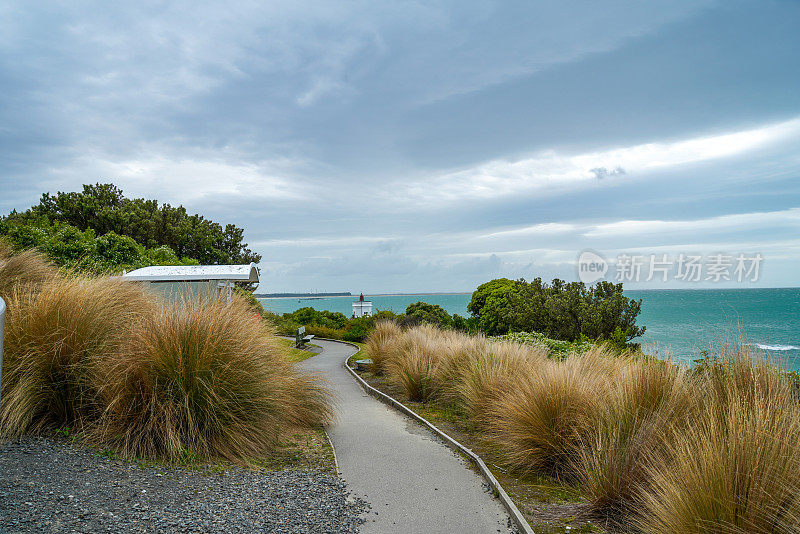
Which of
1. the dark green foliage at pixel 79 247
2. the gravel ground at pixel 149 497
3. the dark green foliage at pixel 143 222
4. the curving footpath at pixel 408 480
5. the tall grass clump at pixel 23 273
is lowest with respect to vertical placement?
the curving footpath at pixel 408 480

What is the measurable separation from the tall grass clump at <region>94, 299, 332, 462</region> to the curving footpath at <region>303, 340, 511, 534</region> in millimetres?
1223

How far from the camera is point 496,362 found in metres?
8.23

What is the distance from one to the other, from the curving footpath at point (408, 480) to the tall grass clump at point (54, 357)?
2932 millimetres

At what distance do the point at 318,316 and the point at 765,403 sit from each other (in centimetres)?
3269

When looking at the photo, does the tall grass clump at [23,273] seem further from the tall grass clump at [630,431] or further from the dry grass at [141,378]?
the tall grass clump at [630,431]

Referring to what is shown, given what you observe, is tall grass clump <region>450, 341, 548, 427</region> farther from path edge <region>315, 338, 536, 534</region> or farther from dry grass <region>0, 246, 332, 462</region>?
dry grass <region>0, 246, 332, 462</region>

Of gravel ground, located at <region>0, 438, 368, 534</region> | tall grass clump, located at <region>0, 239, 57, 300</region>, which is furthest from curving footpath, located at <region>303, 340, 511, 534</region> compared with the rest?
tall grass clump, located at <region>0, 239, 57, 300</region>

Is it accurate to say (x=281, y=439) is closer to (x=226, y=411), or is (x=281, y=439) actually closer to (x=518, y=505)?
(x=226, y=411)

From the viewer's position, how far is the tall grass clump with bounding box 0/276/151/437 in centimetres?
525

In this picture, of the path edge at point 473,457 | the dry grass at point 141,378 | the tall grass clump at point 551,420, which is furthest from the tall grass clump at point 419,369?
the dry grass at point 141,378

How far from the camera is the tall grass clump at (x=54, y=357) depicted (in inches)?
207

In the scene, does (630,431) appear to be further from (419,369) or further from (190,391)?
(419,369)

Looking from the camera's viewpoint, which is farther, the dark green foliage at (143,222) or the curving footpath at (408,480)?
the dark green foliage at (143,222)

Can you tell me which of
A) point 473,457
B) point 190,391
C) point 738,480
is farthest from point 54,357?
point 738,480
